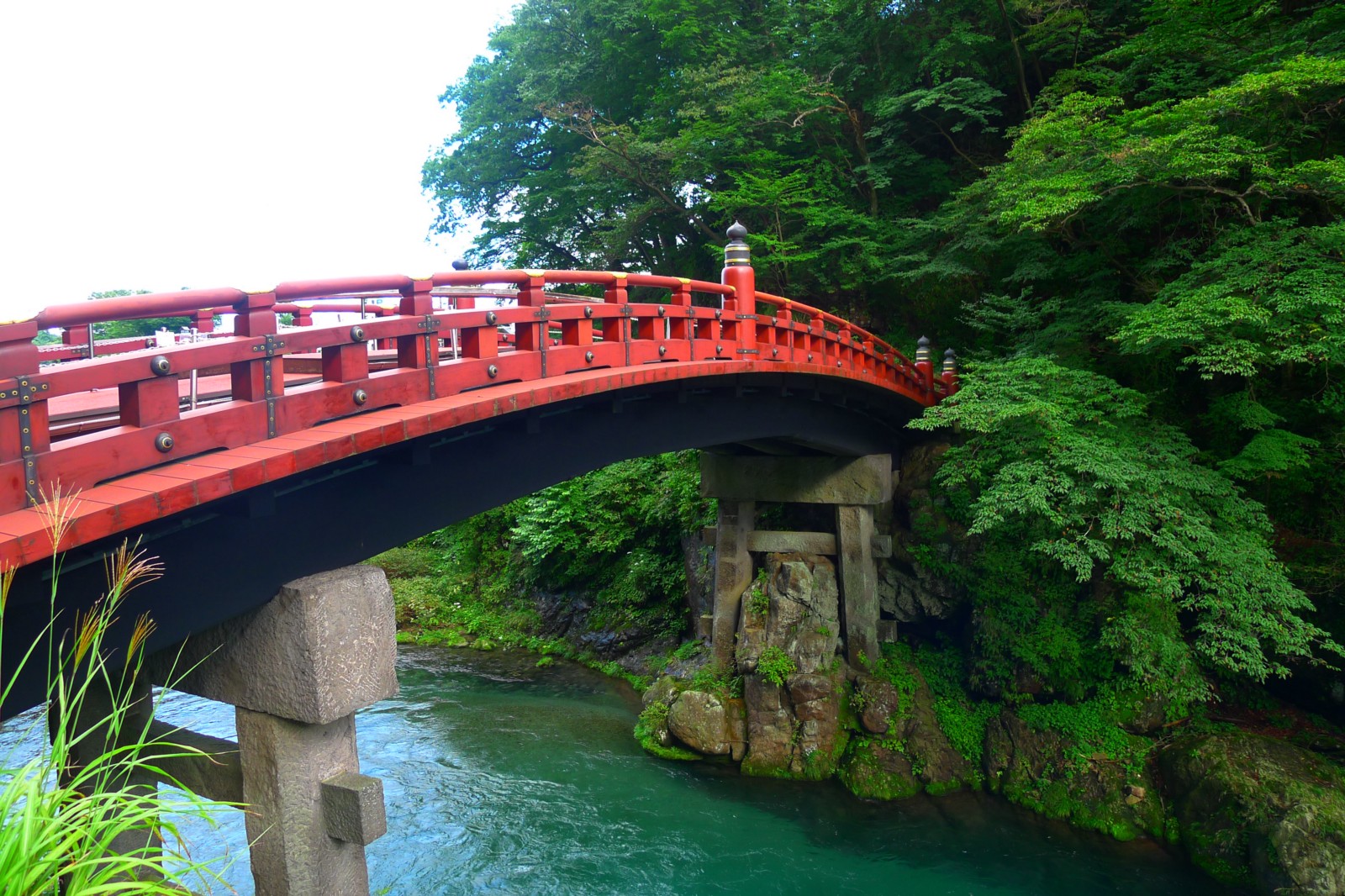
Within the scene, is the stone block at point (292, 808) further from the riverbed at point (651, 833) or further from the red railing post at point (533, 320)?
the riverbed at point (651, 833)

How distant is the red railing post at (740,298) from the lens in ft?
28.3

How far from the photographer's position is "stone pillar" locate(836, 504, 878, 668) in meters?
12.3

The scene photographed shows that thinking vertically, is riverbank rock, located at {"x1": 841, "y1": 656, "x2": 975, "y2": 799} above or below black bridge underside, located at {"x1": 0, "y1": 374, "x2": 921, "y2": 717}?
below

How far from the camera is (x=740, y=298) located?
870 cm

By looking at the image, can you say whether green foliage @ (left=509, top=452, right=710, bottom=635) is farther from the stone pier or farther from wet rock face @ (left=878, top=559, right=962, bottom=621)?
→ wet rock face @ (left=878, top=559, right=962, bottom=621)

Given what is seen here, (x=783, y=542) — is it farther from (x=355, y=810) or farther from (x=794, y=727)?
(x=355, y=810)

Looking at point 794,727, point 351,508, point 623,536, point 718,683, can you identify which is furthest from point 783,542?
point 351,508

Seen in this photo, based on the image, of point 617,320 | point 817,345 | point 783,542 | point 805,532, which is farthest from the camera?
point 805,532

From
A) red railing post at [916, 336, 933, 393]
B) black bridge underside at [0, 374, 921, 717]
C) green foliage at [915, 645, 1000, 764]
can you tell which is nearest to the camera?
black bridge underside at [0, 374, 921, 717]

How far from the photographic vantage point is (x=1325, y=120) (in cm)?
1014

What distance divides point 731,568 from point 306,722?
8351 millimetres

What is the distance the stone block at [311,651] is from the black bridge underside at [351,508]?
6.6 inches

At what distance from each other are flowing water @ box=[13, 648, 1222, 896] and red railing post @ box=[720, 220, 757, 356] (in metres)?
5.36

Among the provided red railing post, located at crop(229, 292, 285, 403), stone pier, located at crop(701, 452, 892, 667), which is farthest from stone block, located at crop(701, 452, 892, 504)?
red railing post, located at crop(229, 292, 285, 403)
